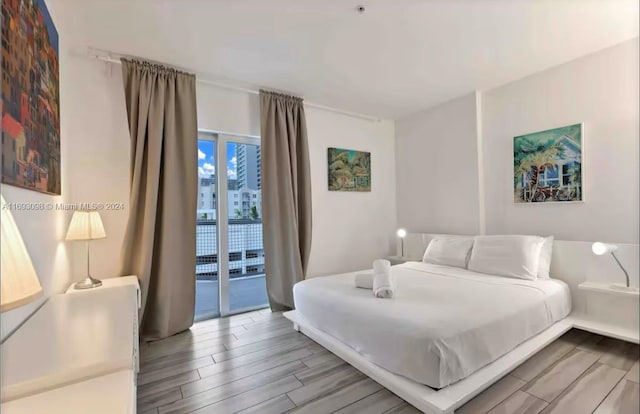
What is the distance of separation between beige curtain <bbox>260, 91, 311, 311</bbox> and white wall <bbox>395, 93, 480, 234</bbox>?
1.77 metres

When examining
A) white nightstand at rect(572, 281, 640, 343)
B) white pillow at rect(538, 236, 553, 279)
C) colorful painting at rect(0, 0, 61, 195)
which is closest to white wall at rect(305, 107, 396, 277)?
white pillow at rect(538, 236, 553, 279)

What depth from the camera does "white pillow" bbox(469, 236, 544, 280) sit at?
268 centimetres

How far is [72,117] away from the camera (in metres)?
2.52

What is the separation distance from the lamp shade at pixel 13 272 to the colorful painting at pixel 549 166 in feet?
12.5

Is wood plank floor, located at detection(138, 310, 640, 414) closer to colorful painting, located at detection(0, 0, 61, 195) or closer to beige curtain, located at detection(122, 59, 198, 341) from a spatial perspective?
Result: beige curtain, located at detection(122, 59, 198, 341)

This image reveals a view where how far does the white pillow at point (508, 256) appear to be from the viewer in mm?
2680

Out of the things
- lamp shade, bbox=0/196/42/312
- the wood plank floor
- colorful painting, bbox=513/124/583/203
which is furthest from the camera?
colorful painting, bbox=513/124/583/203

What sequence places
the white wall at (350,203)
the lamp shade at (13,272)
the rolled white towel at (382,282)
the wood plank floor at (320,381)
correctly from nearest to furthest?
the lamp shade at (13,272) < the wood plank floor at (320,381) < the rolled white towel at (382,282) < the white wall at (350,203)

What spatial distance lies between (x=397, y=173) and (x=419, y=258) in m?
1.43

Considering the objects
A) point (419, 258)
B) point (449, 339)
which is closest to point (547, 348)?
point (449, 339)

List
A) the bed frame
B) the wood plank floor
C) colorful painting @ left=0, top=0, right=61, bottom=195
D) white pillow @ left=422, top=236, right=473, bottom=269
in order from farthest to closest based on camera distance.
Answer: white pillow @ left=422, top=236, right=473, bottom=269 < the wood plank floor < the bed frame < colorful painting @ left=0, top=0, right=61, bottom=195

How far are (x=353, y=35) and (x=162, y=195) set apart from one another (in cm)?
227

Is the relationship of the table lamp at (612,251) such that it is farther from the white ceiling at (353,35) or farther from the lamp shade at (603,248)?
the white ceiling at (353,35)

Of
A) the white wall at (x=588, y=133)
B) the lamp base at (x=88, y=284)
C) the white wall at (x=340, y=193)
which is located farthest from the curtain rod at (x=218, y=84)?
the lamp base at (x=88, y=284)
